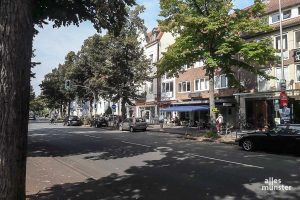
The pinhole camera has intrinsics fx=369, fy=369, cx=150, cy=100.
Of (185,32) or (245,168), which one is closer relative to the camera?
(245,168)

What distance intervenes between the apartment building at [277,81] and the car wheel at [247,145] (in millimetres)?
12958

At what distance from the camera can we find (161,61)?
28266 mm

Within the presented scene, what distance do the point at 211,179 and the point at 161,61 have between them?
1885 centimetres

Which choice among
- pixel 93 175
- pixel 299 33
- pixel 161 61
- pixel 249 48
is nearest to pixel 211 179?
pixel 93 175

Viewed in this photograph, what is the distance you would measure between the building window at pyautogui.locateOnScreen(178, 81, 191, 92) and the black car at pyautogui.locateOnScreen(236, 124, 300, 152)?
92.2ft

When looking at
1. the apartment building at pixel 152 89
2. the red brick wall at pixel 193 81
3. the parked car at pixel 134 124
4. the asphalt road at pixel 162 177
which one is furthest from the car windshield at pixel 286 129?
the apartment building at pixel 152 89

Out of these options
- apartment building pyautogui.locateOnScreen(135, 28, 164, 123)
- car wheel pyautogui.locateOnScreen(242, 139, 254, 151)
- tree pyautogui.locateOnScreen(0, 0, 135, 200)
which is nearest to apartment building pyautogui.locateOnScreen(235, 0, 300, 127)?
car wheel pyautogui.locateOnScreen(242, 139, 254, 151)

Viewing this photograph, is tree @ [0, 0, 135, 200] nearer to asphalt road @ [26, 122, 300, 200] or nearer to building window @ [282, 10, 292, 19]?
asphalt road @ [26, 122, 300, 200]

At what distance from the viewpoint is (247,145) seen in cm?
1792

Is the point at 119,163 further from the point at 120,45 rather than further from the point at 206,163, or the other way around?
the point at 120,45

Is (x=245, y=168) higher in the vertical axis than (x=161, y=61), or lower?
lower

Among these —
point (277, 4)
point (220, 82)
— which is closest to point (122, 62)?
point (220, 82)

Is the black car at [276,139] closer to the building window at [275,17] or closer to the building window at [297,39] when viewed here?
the building window at [297,39]

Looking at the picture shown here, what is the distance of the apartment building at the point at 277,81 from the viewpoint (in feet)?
102
